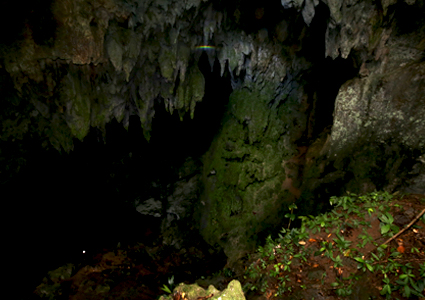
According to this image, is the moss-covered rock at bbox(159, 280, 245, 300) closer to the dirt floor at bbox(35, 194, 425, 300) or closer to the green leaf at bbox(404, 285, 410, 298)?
the dirt floor at bbox(35, 194, 425, 300)

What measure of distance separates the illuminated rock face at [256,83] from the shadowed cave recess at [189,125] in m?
0.03

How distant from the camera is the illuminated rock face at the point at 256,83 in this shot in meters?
4.18

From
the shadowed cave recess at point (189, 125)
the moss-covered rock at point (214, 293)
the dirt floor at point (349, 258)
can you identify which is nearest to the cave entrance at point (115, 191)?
the shadowed cave recess at point (189, 125)

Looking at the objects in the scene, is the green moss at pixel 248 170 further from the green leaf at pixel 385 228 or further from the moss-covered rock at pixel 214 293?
the moss-covered rock at pixel 214 293

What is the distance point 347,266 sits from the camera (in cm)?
326

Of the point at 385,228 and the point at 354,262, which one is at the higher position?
the point at 385,228

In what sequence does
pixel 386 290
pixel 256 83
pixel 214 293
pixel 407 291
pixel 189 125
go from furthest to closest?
pixel 189 125, pixel 256 83, pixel 386 290, pixel 407 291, pixel 214 293

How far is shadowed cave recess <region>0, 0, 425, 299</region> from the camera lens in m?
4.27

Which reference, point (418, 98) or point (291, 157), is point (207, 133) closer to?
point (291, 157)

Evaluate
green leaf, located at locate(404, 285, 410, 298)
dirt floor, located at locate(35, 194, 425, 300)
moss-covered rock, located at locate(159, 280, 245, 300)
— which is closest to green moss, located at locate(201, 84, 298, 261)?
dirt floor, located at locate(35, 194, 425, 300)

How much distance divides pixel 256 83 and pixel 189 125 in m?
2.84

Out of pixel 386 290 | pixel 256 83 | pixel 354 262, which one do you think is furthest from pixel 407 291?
pixel 256 83

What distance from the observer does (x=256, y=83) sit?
22.3 ft

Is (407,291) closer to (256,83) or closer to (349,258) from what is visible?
(349,258)
